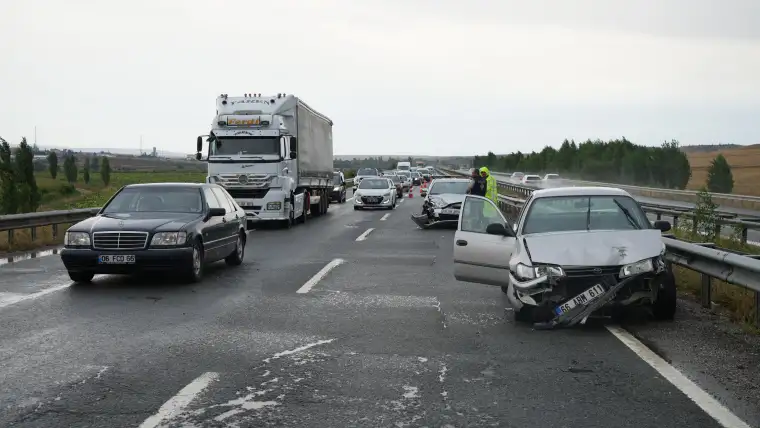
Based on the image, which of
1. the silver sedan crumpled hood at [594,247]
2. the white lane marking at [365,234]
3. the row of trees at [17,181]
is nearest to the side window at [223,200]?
the white lane marking at [365,234]

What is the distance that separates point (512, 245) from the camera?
31.6 feet

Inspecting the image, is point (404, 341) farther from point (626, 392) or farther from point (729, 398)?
point (729, 398)

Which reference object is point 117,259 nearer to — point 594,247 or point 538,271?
point 538,271

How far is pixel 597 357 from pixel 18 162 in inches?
1330

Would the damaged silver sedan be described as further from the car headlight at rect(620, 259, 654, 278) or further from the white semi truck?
the white semi truck

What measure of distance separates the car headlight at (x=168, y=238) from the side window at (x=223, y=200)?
2425 mm

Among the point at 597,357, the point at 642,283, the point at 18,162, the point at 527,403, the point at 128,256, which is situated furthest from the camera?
the point at 18,162

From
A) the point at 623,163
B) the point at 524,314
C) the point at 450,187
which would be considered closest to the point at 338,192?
the point at 450,187

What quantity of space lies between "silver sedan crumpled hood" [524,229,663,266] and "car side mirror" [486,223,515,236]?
41 centimetres

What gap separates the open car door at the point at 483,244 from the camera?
9.70 metres

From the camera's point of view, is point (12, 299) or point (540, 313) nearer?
point (540, 313)

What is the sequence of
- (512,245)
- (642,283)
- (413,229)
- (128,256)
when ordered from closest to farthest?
(642,283) → (512,245) → (128,256) → (413,229)

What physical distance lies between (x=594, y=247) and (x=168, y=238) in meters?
6.09

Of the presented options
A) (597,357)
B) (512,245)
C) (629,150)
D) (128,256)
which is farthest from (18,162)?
(629,150)
